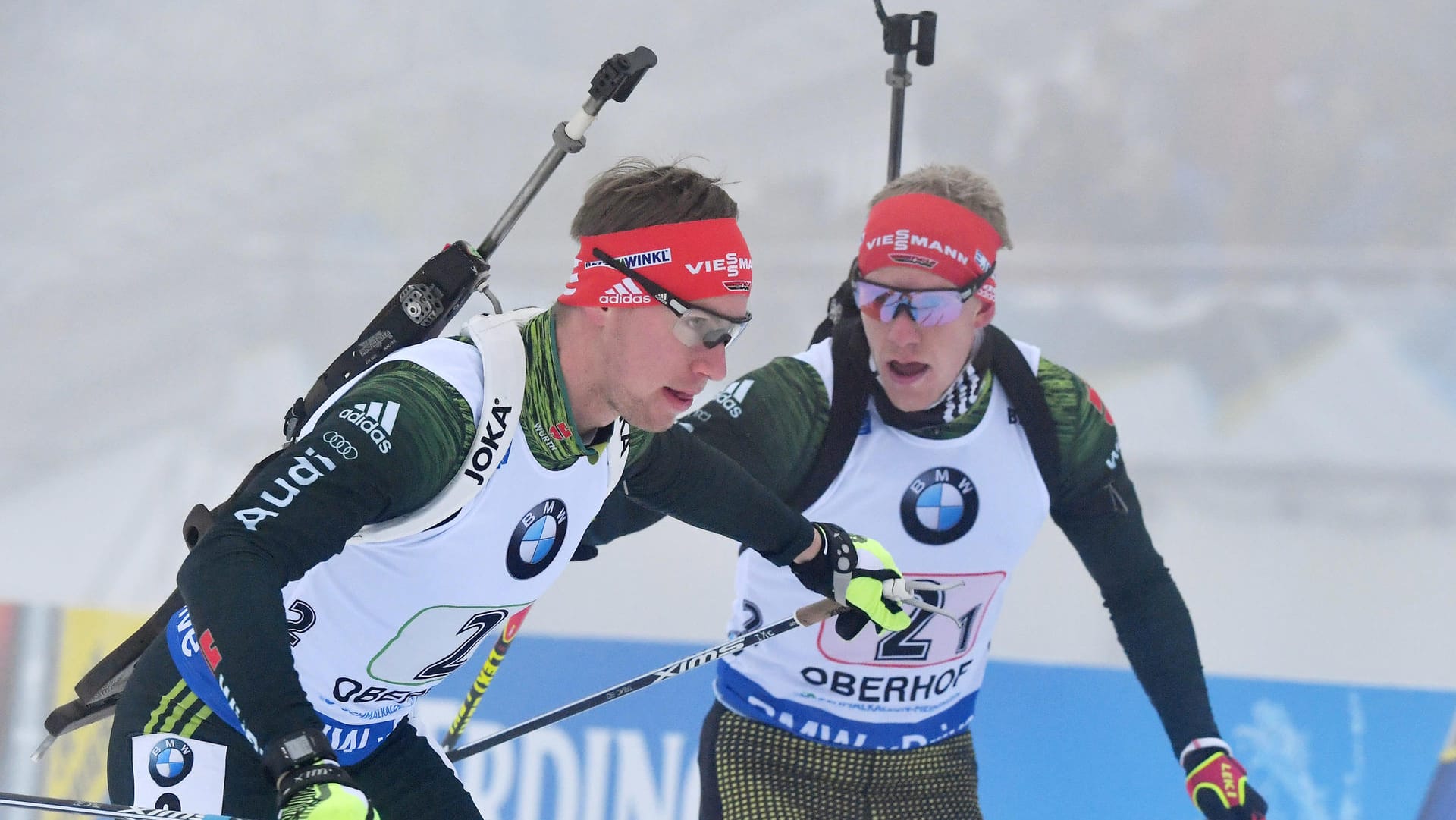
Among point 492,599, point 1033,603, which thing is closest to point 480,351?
point 492,599

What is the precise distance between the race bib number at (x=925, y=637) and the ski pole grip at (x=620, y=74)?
3.39 feet

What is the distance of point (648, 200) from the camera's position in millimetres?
2025

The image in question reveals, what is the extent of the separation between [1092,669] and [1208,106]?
5.36 feet

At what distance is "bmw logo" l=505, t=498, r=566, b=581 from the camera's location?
1.95 metres

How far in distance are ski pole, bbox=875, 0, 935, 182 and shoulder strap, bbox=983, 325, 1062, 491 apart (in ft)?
2.69

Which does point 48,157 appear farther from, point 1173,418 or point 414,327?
point 1173,418

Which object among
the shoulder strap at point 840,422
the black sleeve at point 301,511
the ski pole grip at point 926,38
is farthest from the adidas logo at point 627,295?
the ski pole grip at point 926,38

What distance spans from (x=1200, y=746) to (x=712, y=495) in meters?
1.08

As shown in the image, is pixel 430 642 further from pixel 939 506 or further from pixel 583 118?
pixel 583 118

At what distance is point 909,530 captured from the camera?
8.68 feet

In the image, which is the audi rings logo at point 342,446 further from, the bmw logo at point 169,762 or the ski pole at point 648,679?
the ski pole at point 648,679

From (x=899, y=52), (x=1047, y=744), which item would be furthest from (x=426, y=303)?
(x=1047, y=744)

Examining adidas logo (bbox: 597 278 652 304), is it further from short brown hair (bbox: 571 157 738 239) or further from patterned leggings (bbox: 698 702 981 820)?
patterned leggings (bbox: 698 702 981 820)

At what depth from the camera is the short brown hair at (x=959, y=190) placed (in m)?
2.74
